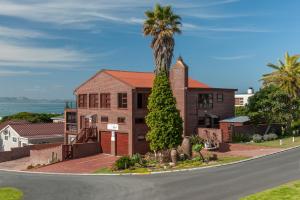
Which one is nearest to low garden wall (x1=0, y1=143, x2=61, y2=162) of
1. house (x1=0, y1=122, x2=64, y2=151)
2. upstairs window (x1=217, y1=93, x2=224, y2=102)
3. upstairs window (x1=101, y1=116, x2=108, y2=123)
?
house (x1=0, y1=122, x2=64, y2=151)

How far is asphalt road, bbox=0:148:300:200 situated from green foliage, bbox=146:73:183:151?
7010 mm

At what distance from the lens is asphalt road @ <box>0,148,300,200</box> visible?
23.6 meters

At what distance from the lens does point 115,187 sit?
2714cm

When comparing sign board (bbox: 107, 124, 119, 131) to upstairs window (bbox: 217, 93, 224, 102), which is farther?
upstairs window (bbox: 217, 93, 224, 102)

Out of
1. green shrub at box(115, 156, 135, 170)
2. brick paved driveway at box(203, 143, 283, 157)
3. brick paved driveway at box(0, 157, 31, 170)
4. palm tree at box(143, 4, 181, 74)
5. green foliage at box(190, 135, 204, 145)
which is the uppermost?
palm tree at box(143, 4, 181, 74)

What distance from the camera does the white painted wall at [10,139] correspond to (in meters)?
59.2

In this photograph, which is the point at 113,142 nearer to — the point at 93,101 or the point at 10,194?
the point at 93,101

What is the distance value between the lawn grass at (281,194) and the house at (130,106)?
23655 millimetres

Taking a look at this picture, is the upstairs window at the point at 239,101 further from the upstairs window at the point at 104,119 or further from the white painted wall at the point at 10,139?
the upstairs window at the point at 104,119

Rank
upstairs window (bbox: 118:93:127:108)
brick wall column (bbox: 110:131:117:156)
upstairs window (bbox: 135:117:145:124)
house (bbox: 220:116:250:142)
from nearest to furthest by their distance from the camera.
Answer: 1. upstairs window (bbox: 135:117:145:124)
2. house (bbox: 220:116:250:142)
3. upstairs window (bbox: 118:93:127:108)
4. brick wall column (bbox: 110:131:117:156)

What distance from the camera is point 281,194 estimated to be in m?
20.6

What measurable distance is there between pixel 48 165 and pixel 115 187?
60.8ft

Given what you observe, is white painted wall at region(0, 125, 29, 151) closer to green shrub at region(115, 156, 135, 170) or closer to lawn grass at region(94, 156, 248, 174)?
lawn grass at region(94, 156, 248, 174)

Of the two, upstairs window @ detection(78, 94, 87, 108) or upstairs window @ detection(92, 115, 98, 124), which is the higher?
upstairs window @ detection(78, 94, 87, 108)
